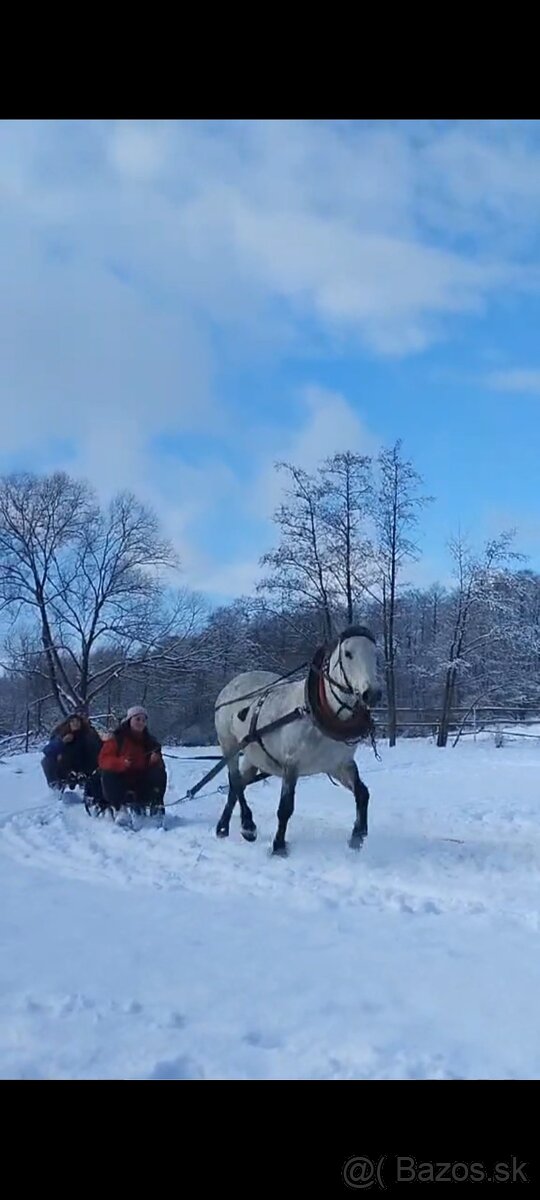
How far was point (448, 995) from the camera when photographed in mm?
3273

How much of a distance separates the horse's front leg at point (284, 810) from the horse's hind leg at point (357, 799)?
0.44 meters

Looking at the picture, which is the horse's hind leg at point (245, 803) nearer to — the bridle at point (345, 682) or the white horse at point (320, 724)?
the white horse at point (320, 724)

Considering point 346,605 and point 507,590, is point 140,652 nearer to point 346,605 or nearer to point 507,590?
point 346,605

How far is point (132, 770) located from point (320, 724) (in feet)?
8.52

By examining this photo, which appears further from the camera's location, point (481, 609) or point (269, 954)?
point (481, 609)

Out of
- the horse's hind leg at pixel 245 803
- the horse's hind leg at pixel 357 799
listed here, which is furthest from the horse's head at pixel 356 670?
the horse's hind leg at pixel 245 803

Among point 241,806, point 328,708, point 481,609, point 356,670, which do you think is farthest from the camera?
point 481,609

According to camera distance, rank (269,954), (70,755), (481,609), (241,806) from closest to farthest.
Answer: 1. (269,954)
2. (241,806)
3. (70,755)
4. (481,609)

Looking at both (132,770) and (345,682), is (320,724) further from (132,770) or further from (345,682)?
(132,770)

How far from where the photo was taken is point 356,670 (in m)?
6.34

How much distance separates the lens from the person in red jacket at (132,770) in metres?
8.22

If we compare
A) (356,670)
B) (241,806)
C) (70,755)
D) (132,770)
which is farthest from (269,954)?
(70,755)
